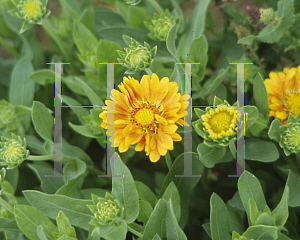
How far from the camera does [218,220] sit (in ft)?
3.30

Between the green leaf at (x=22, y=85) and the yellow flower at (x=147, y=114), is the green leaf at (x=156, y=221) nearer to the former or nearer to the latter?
the yellow flower at (x=147, y=114)

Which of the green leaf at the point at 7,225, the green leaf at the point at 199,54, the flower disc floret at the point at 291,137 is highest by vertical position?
the green leaf at the point at 199,54

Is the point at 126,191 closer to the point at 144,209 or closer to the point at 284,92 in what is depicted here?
the point at 144,209

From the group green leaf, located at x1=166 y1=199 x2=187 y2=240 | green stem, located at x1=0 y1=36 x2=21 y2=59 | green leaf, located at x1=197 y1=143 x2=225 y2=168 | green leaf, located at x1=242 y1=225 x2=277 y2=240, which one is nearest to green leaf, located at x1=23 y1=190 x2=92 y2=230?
green leaf, located at x1=166 y1=199 x2=187 y2=240

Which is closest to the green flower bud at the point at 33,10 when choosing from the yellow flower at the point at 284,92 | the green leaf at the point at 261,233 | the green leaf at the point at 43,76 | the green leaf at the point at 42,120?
the green leaf at the point at 43,76

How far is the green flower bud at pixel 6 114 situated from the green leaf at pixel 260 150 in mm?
1001

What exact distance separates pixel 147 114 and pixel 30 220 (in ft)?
1.71

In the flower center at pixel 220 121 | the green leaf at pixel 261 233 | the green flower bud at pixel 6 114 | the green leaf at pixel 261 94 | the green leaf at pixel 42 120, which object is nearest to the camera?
the green leaf at pixel 261 233

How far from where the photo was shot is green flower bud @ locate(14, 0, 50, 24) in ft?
4.08

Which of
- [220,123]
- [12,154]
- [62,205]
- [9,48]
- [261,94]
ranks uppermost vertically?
[9,48]

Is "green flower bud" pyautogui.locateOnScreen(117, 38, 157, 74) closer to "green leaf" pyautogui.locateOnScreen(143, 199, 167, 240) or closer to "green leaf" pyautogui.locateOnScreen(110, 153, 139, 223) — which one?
"green leaf" pyautogui.locateOnScreen(110, 153, 139, 223)

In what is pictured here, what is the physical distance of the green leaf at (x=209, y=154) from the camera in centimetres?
102

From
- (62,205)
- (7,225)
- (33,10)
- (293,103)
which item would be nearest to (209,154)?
(293,103)

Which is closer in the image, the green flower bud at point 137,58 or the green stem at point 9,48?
the green flower bud at point 137,58
